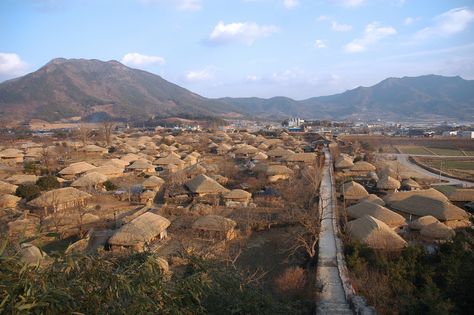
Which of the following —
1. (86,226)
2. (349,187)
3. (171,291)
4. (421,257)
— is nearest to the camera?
(171,291)

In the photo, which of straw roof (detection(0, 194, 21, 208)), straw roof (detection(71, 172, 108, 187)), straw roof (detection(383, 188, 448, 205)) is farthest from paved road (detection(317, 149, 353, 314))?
straw roof (detection(0, 194, 21, 208))

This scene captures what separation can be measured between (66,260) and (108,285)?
0.40m

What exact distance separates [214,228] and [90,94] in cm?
13492

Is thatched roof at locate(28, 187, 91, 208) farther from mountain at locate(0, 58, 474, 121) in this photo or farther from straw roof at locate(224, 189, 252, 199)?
mountain at locate(0, 58, 474, 121)

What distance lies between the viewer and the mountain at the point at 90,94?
113812 millimetres

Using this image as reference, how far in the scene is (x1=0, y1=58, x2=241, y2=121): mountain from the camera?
11381 centimetres

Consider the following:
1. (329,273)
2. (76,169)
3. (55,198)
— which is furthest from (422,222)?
(76,169)

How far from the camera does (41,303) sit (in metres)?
2.52

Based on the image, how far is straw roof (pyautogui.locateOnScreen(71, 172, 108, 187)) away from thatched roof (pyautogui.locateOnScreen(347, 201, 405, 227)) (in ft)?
42.5

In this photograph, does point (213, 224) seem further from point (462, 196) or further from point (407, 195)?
point (462, 196)

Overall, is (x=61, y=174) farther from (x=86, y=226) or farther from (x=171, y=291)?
(x=171, y=291)

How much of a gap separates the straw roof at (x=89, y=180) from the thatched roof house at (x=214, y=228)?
8.81 m

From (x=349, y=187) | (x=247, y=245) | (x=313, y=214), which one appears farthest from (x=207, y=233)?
(x=349, y=187)

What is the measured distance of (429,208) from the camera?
625 inches
